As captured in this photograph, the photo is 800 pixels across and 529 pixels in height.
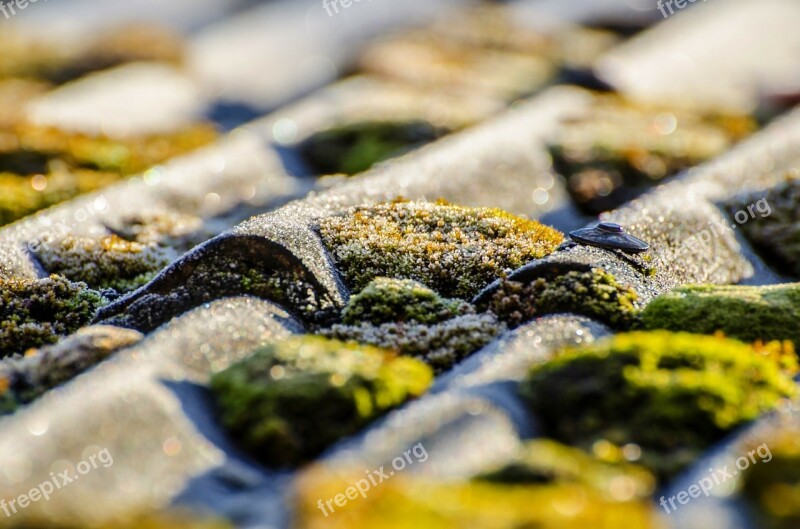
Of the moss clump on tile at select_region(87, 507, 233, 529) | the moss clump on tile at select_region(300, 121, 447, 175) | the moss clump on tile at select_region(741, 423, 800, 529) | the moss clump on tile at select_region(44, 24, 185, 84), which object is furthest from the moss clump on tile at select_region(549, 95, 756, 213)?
the moss clump on tile at select_region(44, 24, 185, 84)

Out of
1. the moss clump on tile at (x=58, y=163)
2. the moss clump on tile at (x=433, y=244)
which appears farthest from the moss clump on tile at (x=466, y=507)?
the moss clump on tile at (x=58, y=163)

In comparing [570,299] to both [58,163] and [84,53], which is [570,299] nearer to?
[58,163]

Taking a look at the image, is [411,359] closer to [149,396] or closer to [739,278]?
[149,396]

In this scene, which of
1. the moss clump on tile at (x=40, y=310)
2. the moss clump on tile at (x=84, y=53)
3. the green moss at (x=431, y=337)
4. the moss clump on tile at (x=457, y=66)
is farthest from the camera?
the moss clump on tile at (x=84, y=53)

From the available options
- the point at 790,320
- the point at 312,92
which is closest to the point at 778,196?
the point at 790,320

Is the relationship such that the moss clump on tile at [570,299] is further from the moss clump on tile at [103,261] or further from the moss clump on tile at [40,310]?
the moss clump on tile at [103,261]

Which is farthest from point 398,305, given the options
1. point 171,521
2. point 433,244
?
point 171,521
